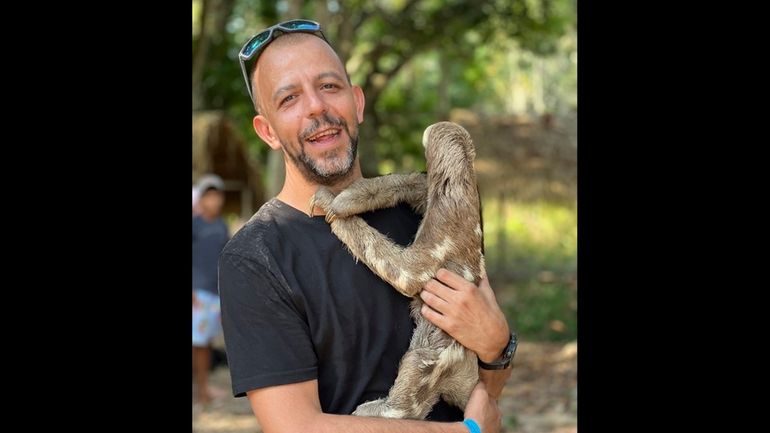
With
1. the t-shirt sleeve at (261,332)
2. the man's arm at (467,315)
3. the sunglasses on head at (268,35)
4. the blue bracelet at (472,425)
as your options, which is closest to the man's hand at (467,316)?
the man's arm at (467,315)

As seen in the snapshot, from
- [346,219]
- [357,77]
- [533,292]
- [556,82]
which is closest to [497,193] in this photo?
[533,292]

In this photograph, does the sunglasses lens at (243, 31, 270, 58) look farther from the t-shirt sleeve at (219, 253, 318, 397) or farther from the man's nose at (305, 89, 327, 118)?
the t-shirt sleeve at (219, 253, 318, 397)

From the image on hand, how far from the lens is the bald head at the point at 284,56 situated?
2.45 meters

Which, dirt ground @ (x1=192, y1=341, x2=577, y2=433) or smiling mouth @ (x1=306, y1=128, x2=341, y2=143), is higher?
smiling mouth @ (x1=306, y1=128, x2=341, y2=143)

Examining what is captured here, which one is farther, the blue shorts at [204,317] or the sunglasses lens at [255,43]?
the blue shorts at [204,317]

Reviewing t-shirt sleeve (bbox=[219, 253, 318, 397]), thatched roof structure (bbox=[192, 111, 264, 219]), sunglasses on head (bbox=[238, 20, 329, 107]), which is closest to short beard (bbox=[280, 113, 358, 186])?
sunglasses on head (bbox=[238, 20, 329, 107])

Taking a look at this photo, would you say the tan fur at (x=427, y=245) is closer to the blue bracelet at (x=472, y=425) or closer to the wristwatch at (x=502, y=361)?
the wristwatch at (x=502, y=361)

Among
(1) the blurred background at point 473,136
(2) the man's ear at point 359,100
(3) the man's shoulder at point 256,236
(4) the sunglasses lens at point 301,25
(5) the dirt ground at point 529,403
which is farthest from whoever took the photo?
(1) the blurred background at point 473,136

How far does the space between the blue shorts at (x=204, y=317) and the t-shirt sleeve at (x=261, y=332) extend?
5.82m

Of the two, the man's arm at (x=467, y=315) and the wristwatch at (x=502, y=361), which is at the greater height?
the man's arm at (x=467, y=315)

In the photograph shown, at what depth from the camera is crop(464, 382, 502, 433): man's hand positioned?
236cm

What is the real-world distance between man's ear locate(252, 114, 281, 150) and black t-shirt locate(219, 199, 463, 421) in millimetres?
223

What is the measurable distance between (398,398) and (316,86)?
0.99m
